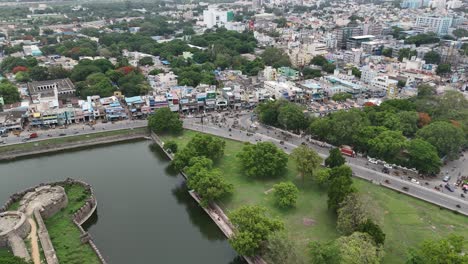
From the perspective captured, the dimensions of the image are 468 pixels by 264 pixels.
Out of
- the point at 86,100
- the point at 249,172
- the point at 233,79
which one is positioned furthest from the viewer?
the point at 233,79

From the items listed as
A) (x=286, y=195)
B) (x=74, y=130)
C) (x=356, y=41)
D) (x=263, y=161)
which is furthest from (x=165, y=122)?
(x=356, y=41)

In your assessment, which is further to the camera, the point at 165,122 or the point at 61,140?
the point at 165,122

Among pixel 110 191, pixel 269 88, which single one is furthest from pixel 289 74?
pixel 110 191

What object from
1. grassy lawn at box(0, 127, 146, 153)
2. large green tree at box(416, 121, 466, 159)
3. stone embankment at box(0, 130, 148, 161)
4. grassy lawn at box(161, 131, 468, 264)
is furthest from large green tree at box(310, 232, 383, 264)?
grassy lawn at box(0, 127, 146, 153)

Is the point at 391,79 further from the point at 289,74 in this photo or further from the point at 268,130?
the point at 268,130

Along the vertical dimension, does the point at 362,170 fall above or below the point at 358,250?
below

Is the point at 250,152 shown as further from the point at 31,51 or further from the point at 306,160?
the point at 31,51
